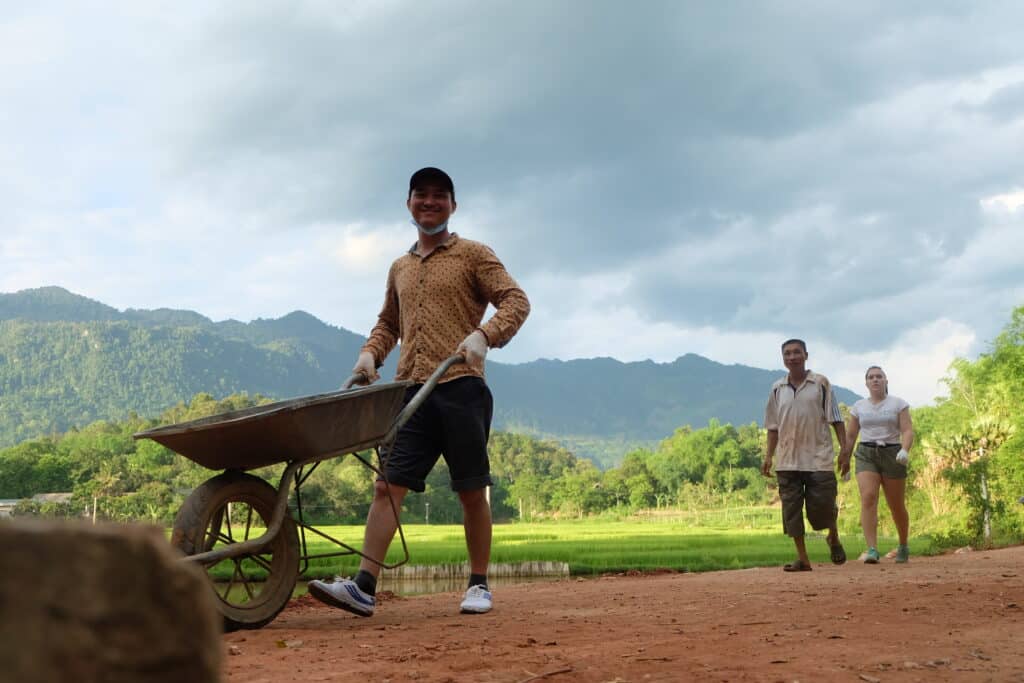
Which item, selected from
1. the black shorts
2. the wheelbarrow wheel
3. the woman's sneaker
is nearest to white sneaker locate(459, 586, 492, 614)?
the black shorts

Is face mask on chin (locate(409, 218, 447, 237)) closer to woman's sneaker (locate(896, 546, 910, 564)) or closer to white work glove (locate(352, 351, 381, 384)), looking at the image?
white work glove (locate(352, 351, 381, 384))

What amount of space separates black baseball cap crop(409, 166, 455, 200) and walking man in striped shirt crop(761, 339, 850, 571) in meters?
3.83

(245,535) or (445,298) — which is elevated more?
(445,298)

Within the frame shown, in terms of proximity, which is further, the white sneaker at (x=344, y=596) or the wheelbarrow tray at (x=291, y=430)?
the white sneaker at (x=344, y=596)

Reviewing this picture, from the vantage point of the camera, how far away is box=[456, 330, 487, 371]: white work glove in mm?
4043

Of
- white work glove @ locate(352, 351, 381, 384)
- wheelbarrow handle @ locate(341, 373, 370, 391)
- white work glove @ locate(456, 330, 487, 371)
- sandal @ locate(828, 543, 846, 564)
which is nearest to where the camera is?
white work glove @ locate(456, 330, 487, 371)

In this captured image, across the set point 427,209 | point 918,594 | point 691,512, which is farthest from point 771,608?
point 691,512

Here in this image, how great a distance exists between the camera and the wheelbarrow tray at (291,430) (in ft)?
11.2

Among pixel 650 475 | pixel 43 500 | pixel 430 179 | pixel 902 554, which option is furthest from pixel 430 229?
pixel 650 475

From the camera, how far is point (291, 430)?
11.6 ft

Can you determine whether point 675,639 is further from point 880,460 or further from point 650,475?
point 650,475

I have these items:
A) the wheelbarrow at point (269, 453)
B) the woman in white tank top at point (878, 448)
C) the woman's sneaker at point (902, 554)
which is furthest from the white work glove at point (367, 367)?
the woman's sneaker at point (902, 554)

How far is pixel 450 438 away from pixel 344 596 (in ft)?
2.70

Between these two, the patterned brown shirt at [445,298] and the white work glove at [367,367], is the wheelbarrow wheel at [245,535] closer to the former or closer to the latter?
the white work glove at [367,367]
